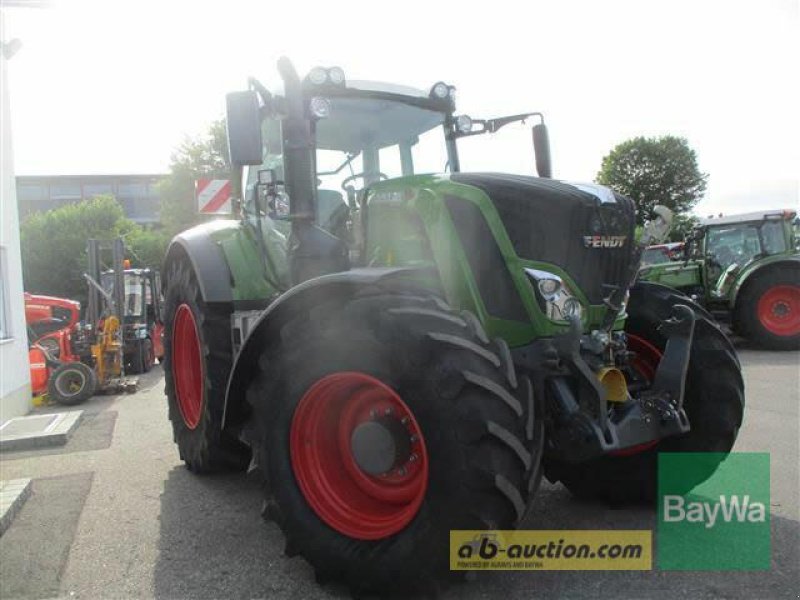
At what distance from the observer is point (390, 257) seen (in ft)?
12.0

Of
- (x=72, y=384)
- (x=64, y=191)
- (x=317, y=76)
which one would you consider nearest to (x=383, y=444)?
(x=317, y=76)

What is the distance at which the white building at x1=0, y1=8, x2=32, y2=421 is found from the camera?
814 cm

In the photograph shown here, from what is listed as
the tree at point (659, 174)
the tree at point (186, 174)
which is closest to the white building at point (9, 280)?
the tree at point (186, 174)

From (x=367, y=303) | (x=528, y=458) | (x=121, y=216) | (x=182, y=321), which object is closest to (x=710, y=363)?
(x=528, y=458)

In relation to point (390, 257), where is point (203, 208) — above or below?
above

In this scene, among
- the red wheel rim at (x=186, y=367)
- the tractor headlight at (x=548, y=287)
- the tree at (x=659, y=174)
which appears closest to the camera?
the tractor headlight at (x=548, y=287)

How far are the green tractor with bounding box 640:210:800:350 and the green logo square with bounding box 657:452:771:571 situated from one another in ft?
24.7

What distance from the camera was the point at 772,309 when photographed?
12078 mm

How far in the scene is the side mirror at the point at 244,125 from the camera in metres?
3.59

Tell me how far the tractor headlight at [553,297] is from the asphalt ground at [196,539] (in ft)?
3.83

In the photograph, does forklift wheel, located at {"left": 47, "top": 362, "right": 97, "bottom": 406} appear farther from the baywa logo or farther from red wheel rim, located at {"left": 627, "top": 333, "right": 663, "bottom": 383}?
the baywa logo

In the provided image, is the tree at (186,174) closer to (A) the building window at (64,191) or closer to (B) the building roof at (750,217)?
(B) the building roof at (750,217)

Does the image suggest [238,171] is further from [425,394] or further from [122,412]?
[122,412]

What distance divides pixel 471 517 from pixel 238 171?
324 centimetres
